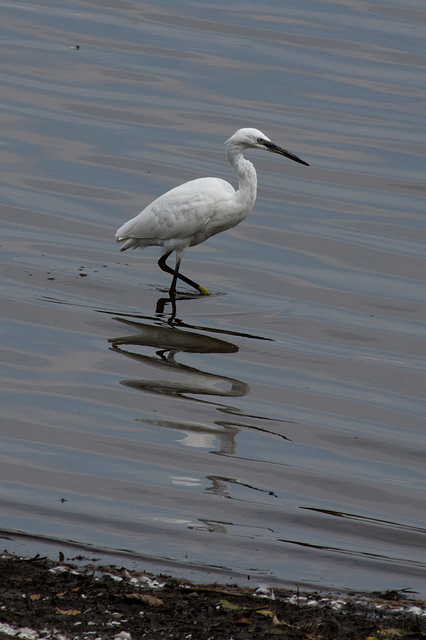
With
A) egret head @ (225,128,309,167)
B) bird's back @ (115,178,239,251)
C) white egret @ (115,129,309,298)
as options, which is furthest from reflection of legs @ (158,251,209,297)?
egret head @ (225,128,309,167)

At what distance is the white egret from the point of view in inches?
428

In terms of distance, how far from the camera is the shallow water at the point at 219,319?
20.2 feet

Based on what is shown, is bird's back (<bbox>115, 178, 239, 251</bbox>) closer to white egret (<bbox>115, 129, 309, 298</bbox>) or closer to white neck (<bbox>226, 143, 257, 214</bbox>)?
white egret (<bbox>115, 129, 309, 298</bbox>)

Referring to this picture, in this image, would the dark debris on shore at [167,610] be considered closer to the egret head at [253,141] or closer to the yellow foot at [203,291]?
the yellow foot at [203,291]

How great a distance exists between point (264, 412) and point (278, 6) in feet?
60.3

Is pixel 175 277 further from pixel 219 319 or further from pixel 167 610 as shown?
pixel 167 610

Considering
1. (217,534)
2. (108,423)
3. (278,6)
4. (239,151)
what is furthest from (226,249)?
(278,6)

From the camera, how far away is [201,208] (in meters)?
10.8

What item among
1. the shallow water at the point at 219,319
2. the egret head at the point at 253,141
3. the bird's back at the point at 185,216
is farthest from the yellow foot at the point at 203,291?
the egret head at the point at 253,141

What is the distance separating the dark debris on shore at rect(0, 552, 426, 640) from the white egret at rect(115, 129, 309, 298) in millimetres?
5870

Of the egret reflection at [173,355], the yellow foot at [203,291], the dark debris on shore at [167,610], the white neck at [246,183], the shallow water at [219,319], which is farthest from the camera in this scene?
the white neck at [246,183]

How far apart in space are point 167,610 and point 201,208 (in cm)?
650

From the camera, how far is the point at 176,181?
46.9 feet

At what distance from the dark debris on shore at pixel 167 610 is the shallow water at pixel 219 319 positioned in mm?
362
